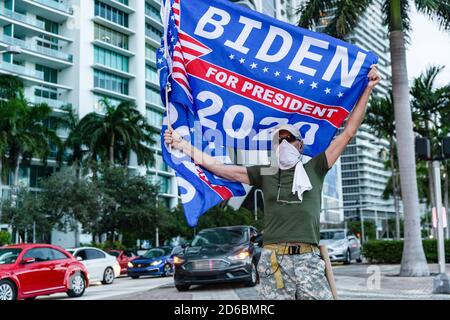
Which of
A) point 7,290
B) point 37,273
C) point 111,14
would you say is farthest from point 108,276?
point 111,14

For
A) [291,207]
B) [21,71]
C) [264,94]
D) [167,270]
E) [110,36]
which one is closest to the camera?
[291,207]

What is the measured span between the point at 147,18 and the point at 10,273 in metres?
60.2

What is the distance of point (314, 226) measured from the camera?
12.7 ft

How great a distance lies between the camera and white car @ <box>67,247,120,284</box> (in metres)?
20.4

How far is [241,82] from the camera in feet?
17.4

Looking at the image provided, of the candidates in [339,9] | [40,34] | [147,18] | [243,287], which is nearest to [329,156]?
[243,287]

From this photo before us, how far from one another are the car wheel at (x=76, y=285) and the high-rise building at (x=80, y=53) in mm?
35089

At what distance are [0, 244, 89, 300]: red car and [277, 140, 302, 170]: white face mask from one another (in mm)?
10498

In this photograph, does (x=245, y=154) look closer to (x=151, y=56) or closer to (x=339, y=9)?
(x=339, y=9)

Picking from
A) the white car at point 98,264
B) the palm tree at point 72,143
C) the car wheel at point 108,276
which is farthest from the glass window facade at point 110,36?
the car wheel at point 108,276

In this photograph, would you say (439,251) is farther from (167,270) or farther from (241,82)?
(167,270)

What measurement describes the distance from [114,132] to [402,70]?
37.0 m

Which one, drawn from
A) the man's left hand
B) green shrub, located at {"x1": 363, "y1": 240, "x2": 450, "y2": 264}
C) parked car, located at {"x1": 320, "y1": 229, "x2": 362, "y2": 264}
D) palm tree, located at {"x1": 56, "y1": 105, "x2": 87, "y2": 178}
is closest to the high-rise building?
palm tree, located at {"x1": 56, "y1": 105, "x2": 87, "y2": 178}

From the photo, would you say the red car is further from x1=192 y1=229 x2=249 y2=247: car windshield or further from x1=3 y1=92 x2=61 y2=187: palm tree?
x1=3 y1=92 x2=61 y2=187: palm tree
